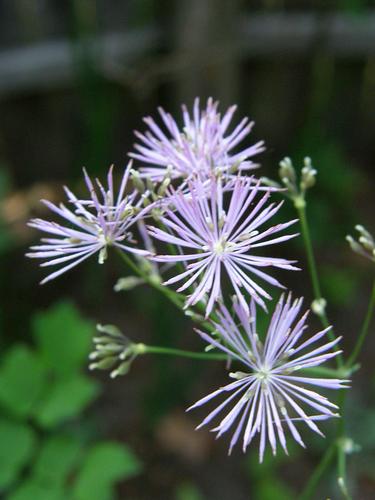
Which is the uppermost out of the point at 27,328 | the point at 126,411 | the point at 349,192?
the point at 349,192

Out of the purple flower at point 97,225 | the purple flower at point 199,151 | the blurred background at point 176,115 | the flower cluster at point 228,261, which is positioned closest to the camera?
the flower cluster at point 228,261

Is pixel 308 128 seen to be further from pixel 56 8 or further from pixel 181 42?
pixel 56 8

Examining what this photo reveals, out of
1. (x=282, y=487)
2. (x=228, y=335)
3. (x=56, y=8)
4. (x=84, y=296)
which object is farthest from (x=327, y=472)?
(x=56, y=8)

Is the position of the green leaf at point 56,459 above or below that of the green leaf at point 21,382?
below

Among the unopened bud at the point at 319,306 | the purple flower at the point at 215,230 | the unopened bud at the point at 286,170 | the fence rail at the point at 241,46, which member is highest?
the fence rail at the point at 241,46

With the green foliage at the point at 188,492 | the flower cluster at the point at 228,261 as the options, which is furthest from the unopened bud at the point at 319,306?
the green foliage at the point at 188,492

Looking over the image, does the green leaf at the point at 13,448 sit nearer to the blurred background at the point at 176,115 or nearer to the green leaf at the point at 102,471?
the green leaf at the point at 102,471
